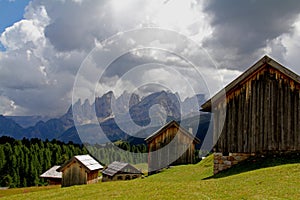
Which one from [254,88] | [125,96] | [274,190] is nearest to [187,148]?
[125,96]

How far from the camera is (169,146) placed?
44594 mm

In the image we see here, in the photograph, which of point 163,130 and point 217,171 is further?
point 163,130

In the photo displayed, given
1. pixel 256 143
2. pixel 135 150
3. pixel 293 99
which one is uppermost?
pixel 293 99

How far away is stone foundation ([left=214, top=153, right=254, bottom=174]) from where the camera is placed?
976 inches

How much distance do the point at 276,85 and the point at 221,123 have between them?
191 inches

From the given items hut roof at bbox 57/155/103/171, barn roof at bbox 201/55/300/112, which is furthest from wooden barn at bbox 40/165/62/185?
barn roof at bbox 201/55/300/112

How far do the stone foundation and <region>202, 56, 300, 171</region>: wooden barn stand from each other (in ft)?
0.24

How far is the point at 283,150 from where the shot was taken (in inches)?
908

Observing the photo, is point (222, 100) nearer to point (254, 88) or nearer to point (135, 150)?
point (254, 88)

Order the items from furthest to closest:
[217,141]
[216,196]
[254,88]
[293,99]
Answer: [217,141] < [254,88] < [293,99] < [216,196]

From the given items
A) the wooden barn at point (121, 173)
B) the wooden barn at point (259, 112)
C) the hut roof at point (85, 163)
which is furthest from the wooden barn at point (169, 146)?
the wooden barn at point (121, 173)

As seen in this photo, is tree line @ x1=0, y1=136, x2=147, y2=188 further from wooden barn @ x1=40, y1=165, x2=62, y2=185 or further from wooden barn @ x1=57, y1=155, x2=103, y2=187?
wooden barn @ x1=57, y1=155, x2=103, y2=187

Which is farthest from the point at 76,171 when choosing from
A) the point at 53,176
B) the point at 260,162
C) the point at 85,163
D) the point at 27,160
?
the point at 27,160

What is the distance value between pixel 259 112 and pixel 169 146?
21931 millimetres
